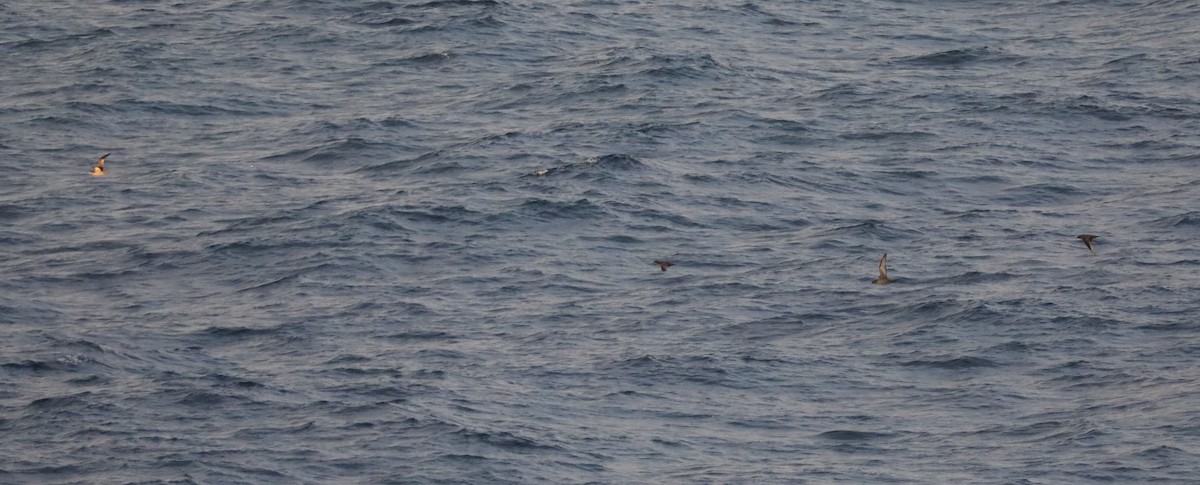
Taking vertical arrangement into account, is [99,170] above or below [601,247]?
below

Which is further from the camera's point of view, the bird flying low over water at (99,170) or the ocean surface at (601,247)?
the bird flying low over water at (99,170)

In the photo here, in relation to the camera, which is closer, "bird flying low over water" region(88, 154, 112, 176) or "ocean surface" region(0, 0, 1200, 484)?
"ocean surface" region(0, 0, 1200, 484)

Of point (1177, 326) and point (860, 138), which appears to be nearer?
point (1177, 326)

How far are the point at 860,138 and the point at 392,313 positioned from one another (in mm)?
16059

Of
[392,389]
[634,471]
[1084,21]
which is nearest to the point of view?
[634,471]

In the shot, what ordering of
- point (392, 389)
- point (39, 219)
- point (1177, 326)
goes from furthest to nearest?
point (39, 219), point (1177, 326), point (392, 389)

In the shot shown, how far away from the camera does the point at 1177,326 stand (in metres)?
38.3

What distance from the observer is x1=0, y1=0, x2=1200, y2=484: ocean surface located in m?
34.1

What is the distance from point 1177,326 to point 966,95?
56.3 ft

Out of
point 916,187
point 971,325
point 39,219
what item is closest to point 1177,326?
point 971,325

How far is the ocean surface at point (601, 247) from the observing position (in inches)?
1342

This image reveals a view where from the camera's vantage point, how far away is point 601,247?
43.5m

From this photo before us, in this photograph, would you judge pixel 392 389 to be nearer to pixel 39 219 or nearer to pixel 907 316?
pixel 907 316

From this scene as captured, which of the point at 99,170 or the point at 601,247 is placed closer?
the point at 601,247
